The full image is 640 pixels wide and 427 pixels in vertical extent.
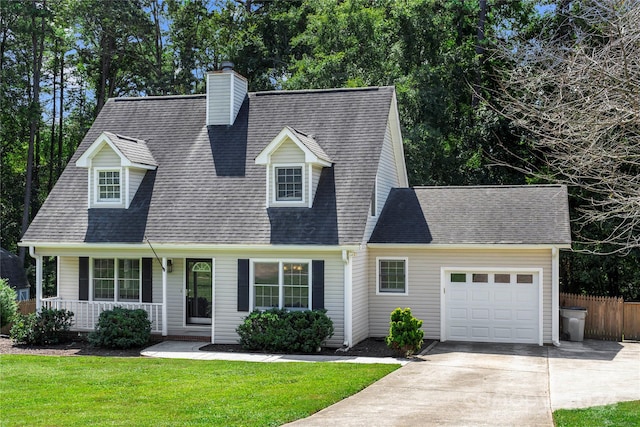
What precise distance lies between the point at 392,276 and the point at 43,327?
31.1 feet

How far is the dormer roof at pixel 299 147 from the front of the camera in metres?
19.0

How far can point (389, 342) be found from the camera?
1684 centimetres

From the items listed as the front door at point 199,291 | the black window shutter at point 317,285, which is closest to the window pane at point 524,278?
the black window shutter at point 317,285

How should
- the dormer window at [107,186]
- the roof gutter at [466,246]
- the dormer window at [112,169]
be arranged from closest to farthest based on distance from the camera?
1. the roof gutter at [466,246]
2. the dormer window at [112,169]
3. the dormer window at [107,186]

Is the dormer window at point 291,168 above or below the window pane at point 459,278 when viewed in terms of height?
above

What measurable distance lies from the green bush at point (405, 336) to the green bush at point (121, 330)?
21.1 ft

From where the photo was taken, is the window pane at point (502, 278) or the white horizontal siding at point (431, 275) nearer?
the white horizontal siding at point (431, 275)

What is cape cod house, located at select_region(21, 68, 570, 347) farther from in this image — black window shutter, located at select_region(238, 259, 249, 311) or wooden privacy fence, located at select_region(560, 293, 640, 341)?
wooden privacy fence, located at select_region(560, 293, 640, 341)

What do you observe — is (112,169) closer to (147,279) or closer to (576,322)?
(147,279)

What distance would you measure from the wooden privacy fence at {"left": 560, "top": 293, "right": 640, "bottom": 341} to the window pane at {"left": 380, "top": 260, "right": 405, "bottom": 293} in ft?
18.9

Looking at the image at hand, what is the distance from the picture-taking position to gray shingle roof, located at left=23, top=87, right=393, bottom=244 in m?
19.0

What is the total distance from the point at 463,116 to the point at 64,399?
22.1 metres

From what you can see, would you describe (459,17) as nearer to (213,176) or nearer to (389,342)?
(213,176)

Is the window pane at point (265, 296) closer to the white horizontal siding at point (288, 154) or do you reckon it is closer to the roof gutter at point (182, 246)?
the roof gutter at point (182, 246)
